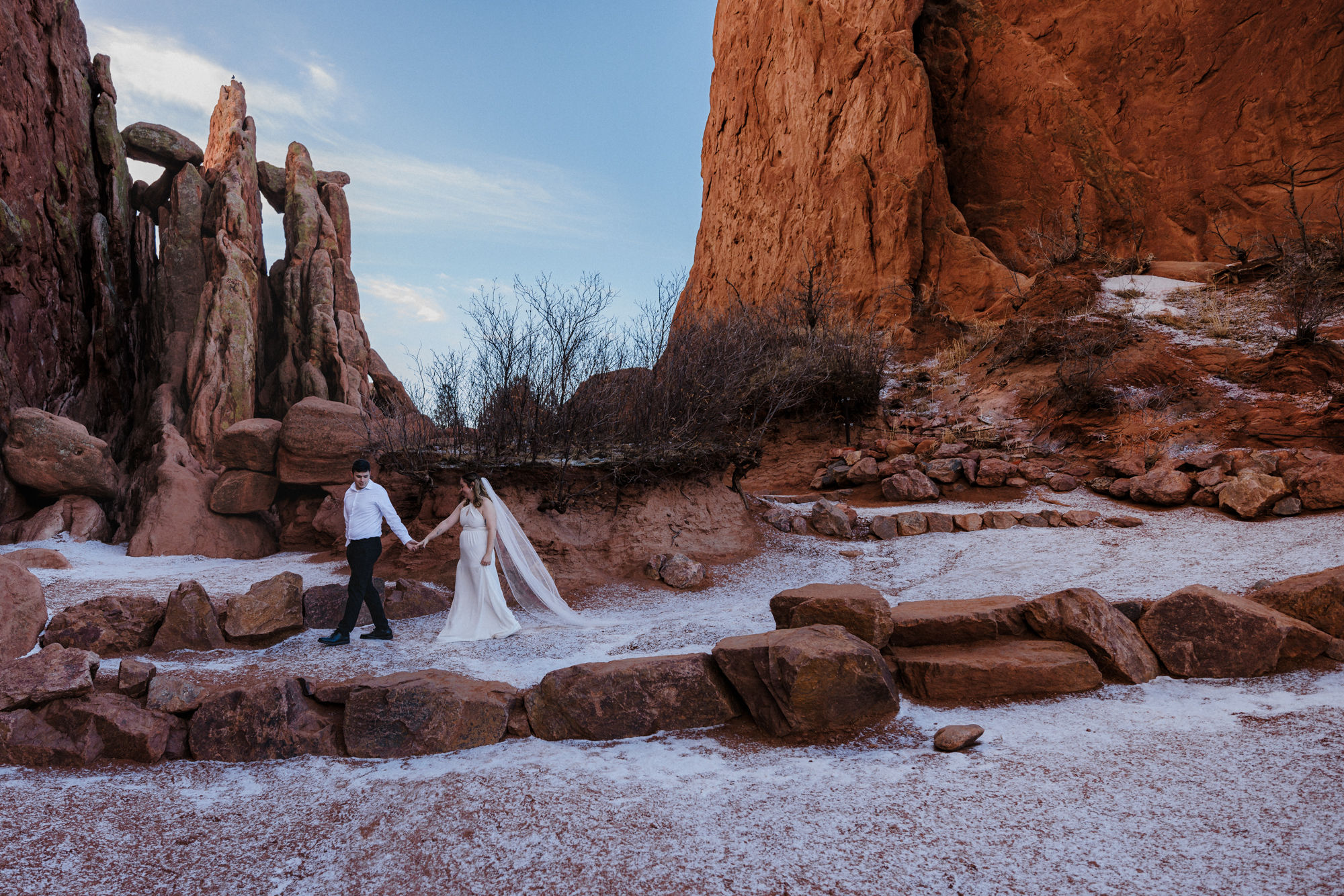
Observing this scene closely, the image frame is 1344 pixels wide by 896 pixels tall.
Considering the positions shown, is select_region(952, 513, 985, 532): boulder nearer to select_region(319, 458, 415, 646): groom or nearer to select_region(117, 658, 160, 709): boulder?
select_region(319, 458, 415, 646): groom

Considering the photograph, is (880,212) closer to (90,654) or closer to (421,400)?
(421,400)

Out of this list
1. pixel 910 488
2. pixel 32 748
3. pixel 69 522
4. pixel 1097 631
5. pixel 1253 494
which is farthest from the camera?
pixel 69 522

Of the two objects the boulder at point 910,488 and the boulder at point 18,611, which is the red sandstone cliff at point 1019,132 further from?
the boulder at point 18,611

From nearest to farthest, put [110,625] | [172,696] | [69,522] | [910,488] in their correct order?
1. [172,696]
2. [110,625]
3. [910,488]
4. [69,522]

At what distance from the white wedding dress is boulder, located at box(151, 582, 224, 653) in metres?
1.69

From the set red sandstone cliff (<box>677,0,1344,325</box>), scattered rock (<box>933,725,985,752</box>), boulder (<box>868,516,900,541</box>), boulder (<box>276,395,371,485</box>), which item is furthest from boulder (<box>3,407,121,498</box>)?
scattered rock (<box>933,725,985,752</box>)

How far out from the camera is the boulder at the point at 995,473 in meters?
10.6

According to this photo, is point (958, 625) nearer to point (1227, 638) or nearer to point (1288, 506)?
point (1227, 638)

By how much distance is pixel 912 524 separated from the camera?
9180 mm

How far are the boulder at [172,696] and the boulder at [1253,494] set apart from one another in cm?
1008

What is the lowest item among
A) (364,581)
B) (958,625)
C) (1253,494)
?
(958,625)

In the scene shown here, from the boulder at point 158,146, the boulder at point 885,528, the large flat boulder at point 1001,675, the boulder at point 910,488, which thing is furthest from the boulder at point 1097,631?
the boulder at point 158,146

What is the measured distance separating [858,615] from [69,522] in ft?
43.2

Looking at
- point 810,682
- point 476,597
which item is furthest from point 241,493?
point 810,682
